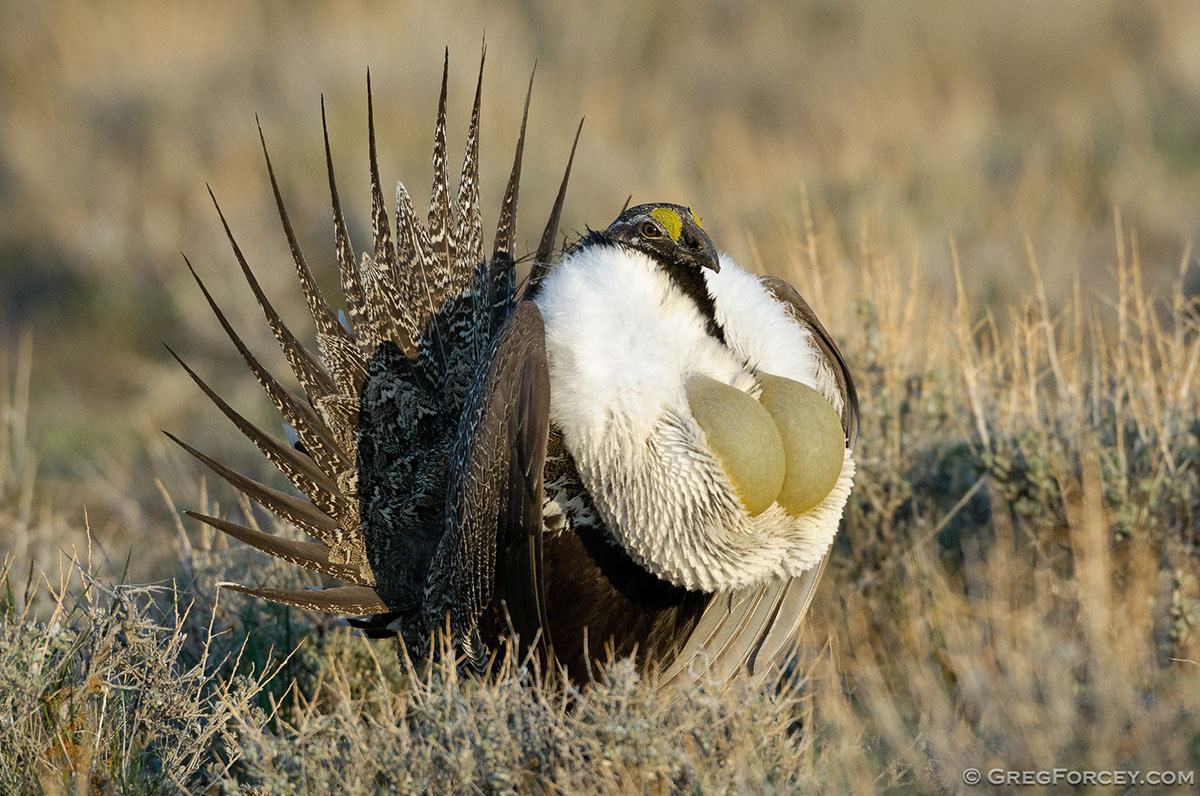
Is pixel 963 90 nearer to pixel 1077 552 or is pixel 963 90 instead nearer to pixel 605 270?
pixel 1077 552

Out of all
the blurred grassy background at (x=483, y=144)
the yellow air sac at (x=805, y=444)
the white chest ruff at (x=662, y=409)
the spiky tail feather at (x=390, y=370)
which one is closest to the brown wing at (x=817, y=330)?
the white chest ruff at (x=662, y=409)

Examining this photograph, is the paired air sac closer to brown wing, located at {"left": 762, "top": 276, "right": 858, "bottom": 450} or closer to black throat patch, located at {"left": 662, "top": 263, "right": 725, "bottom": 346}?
Answer: black throat patch, located at {"left": 662, "top": 263, "right": 725, "bottom": 346}

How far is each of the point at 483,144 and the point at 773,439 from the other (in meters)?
5.24

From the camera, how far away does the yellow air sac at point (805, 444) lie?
2008 millimetres

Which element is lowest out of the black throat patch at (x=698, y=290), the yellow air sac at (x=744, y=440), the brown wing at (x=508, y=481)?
the brown wing at (x=508, y=481)

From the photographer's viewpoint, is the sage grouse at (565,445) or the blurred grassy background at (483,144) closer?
the sage grouse at (565,445)

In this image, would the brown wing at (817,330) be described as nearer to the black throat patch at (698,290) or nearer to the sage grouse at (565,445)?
the sage grouse at (565,445)

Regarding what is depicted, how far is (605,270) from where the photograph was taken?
210 cm

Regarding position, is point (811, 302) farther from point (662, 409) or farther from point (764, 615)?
point (662, 409)

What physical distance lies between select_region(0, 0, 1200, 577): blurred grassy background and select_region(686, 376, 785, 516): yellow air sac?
1.93 metres

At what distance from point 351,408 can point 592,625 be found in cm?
72

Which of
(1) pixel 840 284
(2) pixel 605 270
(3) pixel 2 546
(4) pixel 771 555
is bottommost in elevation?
(3) pixel 2 546

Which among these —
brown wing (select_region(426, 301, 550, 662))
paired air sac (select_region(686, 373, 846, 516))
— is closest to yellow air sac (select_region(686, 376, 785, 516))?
paired air sac (select_region(686, 373, 846, 516))

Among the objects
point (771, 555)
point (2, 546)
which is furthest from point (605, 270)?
point (2, 546)
